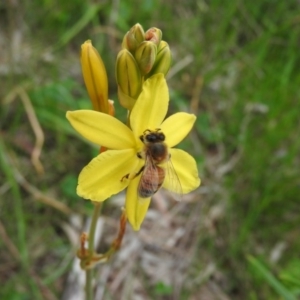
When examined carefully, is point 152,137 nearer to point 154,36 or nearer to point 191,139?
point 154,36

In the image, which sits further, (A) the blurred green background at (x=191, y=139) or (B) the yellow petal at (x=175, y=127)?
(A) the blurred green background at (x=191, y=139)

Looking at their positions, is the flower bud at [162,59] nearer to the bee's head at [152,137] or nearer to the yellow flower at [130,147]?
the yellow flower at [130,147]

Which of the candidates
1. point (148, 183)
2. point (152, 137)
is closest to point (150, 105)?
point (152, 137)

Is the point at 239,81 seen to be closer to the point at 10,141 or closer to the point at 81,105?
the point at 81,105

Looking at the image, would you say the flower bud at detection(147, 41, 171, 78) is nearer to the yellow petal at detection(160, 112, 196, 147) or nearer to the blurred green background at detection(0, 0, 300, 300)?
the yellow petal at detection(160, 112, 196, 147)

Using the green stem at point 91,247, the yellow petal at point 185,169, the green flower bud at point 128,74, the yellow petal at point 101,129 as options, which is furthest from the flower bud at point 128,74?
the green stem at point 91,247

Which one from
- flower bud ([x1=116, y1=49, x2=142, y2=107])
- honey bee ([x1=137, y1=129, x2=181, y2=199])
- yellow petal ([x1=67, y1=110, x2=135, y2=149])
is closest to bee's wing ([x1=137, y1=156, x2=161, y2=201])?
honey bee ([x1=137, y1=129, x2=181, y2=199])
